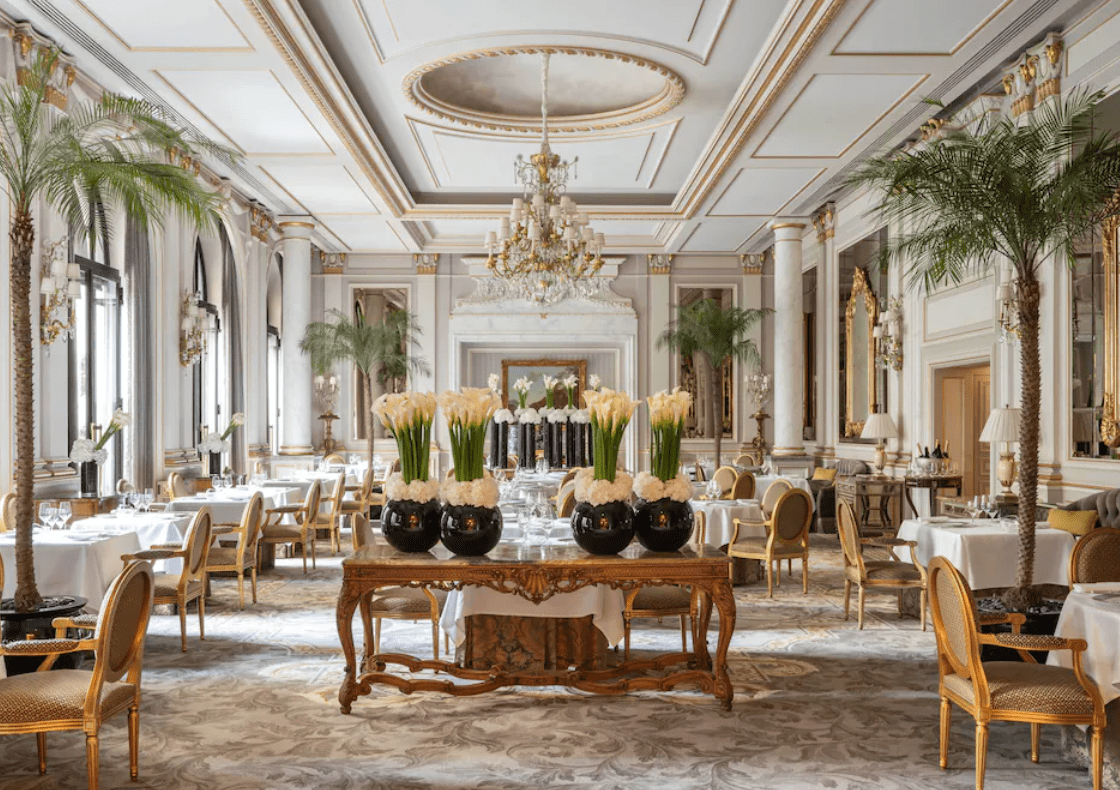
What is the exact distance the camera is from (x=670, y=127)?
35.7 feet

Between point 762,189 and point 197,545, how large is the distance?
864 cm

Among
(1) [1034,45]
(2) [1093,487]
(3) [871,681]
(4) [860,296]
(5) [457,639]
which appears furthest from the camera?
(4) [860,296]

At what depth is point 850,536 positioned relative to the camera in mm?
7336

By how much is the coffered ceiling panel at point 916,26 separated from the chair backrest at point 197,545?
5.78 m

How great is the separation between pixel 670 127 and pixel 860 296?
4.08 metres

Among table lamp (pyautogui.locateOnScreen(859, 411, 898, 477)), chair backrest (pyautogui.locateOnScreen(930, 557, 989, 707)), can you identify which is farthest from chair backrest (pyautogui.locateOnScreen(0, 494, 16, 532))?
table lamp (pyautogui.locateOnScreen(859, 411, 898, 477))

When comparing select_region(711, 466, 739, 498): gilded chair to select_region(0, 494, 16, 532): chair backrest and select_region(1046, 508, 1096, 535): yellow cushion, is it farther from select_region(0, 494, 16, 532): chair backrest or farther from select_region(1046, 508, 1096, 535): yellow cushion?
select_region(0, 494, 16, 532): chair backrest

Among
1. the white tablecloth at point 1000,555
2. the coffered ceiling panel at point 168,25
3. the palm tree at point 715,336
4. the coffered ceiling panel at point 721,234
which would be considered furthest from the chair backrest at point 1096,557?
the coffered ceiling panel at point 721,234

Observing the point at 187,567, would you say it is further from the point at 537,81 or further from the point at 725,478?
the point at 725,478

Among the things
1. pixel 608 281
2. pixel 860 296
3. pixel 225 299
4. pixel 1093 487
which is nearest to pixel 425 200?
pixel 225 299

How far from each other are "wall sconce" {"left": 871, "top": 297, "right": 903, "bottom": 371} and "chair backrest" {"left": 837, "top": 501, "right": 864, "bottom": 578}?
510 centimetres

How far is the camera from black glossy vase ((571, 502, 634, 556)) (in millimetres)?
4812

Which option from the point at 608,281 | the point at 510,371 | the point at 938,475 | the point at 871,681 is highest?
the point at 608,281

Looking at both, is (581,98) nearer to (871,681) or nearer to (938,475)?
(938,475)
